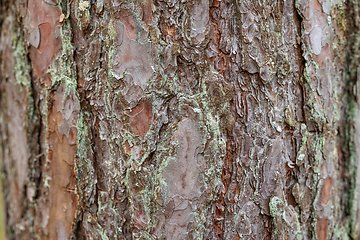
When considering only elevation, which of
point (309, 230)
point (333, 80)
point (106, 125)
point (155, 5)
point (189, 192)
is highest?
point (155, 5)

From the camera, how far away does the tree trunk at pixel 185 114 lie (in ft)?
2.37

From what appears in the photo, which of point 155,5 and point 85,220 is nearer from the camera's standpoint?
point 155,5

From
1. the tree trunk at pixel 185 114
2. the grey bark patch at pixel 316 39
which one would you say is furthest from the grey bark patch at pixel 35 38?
the grey bark patch at pixel 316 39

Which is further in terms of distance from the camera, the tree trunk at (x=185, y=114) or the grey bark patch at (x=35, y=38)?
the grey bark patch at (x=35, y=38)

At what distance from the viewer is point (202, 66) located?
0.73 m

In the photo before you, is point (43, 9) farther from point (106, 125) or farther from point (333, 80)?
point (333, 80)

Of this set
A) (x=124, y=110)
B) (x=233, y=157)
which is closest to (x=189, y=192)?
(x=233, y=157)

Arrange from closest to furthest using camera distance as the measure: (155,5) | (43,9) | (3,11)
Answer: (155,5) → (43,9) → (3,11)

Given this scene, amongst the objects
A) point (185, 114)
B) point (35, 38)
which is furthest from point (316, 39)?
point (35, 38)

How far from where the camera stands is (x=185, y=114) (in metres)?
0.72

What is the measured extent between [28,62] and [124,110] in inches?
16.3

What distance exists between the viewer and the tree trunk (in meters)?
Answer: 0.72

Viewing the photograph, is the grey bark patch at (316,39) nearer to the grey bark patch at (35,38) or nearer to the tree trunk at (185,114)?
the tree trunk at (185,114)

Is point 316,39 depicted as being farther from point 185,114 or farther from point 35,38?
point 35,38
